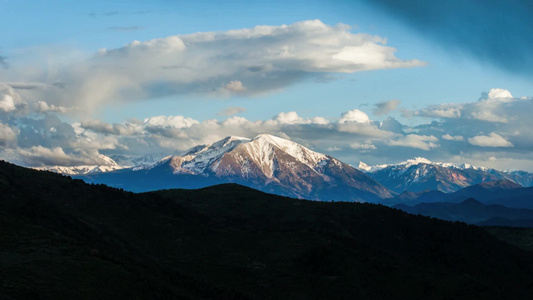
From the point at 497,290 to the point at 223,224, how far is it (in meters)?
81.8

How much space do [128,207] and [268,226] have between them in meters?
49.2

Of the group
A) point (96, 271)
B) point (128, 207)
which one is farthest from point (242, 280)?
point (128, 207)

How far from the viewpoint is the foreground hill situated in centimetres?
7900

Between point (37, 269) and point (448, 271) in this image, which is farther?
point (448, 271)

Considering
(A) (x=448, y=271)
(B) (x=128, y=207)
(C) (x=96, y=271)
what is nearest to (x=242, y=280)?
(C) (x=96, y=271)

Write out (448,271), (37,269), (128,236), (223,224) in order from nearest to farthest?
(37,269), (128,236), (448,271), (223,224)

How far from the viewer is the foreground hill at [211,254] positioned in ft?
259

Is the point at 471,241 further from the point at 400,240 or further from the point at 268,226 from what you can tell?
the point at 268,226

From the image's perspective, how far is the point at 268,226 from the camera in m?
187

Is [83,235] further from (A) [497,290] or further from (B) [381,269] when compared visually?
(A) [497,290]

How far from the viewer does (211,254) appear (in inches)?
5310

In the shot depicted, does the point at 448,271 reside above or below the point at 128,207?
below

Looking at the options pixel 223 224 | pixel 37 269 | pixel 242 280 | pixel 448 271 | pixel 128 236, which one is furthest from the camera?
pixel 223 224

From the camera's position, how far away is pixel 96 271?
79.1m
